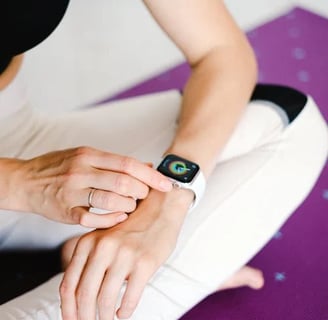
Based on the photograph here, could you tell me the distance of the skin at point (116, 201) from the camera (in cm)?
77

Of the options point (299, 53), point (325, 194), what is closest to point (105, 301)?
point (325, 194)

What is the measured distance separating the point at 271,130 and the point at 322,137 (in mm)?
118

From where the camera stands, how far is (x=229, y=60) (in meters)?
1.05

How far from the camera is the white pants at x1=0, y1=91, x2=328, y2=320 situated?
0.95m

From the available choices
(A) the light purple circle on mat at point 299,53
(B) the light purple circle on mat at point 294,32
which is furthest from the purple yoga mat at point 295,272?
(B) the light purple circle on mat at point 294,32

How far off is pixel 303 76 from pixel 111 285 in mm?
1300

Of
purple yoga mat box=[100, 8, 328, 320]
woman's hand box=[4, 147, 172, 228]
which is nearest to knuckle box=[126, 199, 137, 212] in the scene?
woman's hand box=[4, 147, 172, 228]

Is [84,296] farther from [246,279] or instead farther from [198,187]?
[246,279]

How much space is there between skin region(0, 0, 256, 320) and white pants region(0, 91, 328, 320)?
0.21 ft

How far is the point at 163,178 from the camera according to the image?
84cm

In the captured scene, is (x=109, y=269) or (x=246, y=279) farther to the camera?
(x=246, y=279)

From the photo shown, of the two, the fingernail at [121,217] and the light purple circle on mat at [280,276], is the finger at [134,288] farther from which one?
the light purple circle on mat at [280,276]

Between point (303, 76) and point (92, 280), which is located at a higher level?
point (92, 280)

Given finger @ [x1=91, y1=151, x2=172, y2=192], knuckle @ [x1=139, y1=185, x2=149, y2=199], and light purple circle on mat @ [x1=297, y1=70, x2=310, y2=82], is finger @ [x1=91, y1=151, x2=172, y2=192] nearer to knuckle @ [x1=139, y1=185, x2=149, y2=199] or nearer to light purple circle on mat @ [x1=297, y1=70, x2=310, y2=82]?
knuckle @ [x1=139, y1=185, x2=149, y2=199]
